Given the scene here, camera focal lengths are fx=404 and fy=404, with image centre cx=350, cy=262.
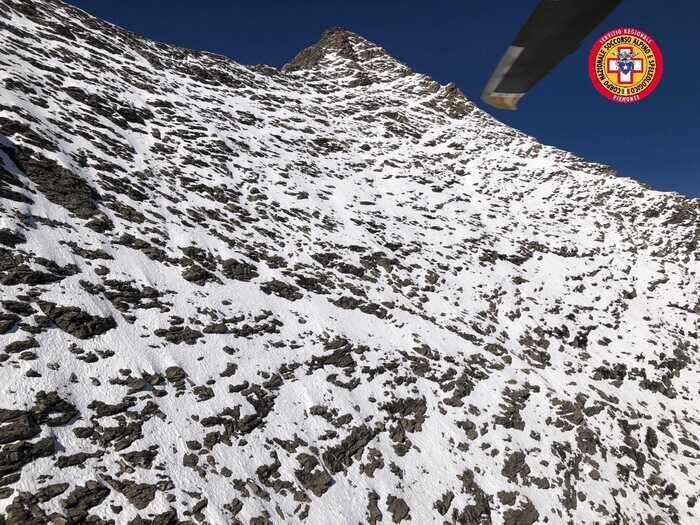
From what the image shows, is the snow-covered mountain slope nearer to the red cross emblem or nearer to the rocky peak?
the red cross emblem

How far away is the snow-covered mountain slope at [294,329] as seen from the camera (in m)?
11.3

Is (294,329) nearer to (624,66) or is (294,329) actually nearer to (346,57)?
(624,66)

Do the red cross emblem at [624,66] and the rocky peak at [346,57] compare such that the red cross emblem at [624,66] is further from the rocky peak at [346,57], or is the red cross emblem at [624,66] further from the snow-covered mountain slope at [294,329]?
the rocky peak at [346,57]

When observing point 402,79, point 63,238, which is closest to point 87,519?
point 63,238

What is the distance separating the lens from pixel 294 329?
1792 centimetres

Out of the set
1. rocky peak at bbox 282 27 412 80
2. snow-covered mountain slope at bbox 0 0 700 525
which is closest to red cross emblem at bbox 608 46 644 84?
snow-covered mountain slope at bbox 0 0 700 525

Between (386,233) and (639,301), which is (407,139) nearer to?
(386,233)

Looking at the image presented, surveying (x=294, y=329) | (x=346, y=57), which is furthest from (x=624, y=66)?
(x=346, y=57)

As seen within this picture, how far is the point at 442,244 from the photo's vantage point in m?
31.1

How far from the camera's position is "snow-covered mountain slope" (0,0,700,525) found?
1131 centimetres

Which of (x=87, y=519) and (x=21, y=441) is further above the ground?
(x=21, y=441)

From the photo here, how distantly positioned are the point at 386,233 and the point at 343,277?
819 centimetres

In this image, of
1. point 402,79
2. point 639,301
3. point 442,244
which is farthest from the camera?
point 402,79

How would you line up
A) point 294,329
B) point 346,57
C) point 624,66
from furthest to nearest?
1. point 346,57
2. point 294,329
3. point 624,66
